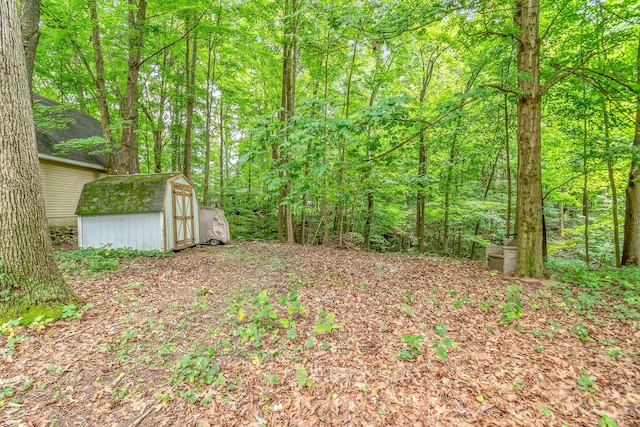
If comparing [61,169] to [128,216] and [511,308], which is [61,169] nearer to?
[128,216]

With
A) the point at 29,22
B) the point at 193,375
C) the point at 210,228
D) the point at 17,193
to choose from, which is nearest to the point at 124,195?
the point at 210,228

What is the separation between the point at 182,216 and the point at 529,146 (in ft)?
29.0

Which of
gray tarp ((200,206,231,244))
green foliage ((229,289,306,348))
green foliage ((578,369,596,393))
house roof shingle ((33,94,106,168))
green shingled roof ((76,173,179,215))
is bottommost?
green foliage ((578,369,596,393))

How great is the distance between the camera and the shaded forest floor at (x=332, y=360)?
216cm

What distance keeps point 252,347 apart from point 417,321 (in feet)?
6.60

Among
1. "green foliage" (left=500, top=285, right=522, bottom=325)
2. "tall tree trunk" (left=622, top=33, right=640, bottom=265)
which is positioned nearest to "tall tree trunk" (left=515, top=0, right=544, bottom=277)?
"green foliage" (left=500, top=285, right=522, bottom=325)

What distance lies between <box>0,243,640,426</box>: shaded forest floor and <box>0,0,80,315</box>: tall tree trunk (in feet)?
1.62

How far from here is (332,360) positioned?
108 inches

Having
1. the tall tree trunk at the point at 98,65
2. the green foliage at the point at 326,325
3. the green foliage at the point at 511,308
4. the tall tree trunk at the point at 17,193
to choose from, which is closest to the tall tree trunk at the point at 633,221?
the green foliage at the point at 511,308

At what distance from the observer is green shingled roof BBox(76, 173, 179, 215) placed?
738 cm

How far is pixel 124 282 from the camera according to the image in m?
4.75

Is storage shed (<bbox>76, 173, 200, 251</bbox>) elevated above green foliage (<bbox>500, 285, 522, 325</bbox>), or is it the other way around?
storage shed (<bbox>76, 173, 200, 251</bbox>)

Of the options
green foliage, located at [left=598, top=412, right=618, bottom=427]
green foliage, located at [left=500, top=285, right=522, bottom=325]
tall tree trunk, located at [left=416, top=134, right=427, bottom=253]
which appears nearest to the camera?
green foliage, located at [left=598, top=412, right=618, bottom=427]

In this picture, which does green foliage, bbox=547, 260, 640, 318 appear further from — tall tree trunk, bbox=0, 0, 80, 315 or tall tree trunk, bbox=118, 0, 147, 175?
tall tree trunk, bbox=118, 0, 147, 175
